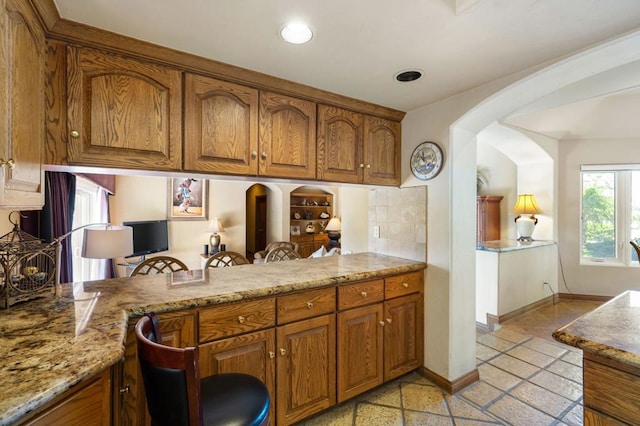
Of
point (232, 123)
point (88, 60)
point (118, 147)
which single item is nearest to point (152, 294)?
point (118, 147)

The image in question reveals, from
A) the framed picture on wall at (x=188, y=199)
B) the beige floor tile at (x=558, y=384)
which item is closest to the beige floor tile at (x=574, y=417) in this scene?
the beige floor tile at (x=558, y=384)

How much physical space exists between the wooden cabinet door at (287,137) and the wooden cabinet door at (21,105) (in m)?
1.03

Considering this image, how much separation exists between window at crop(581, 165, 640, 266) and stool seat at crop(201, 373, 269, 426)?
17.0ft

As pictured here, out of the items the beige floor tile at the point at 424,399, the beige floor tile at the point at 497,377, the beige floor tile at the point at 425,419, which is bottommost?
the beige floor tile at the point at 497,377

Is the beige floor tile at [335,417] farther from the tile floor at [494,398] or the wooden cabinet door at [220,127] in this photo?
the wooden cabinet door at [220,127]

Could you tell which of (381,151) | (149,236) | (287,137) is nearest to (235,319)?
(287,137)

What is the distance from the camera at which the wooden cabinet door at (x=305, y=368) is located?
1.64 m

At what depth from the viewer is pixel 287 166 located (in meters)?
1.96

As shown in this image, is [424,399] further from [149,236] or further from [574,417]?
[149,236]

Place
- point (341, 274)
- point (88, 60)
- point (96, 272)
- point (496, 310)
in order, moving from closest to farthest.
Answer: point (88, 60), point (341, 274), point (496, 310), point (96, 272)

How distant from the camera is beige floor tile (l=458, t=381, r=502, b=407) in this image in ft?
6.61

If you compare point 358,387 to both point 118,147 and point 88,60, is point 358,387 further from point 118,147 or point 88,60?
point 88,60

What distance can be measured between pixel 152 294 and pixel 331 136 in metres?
1.52

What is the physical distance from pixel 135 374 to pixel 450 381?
2012 millimetres
